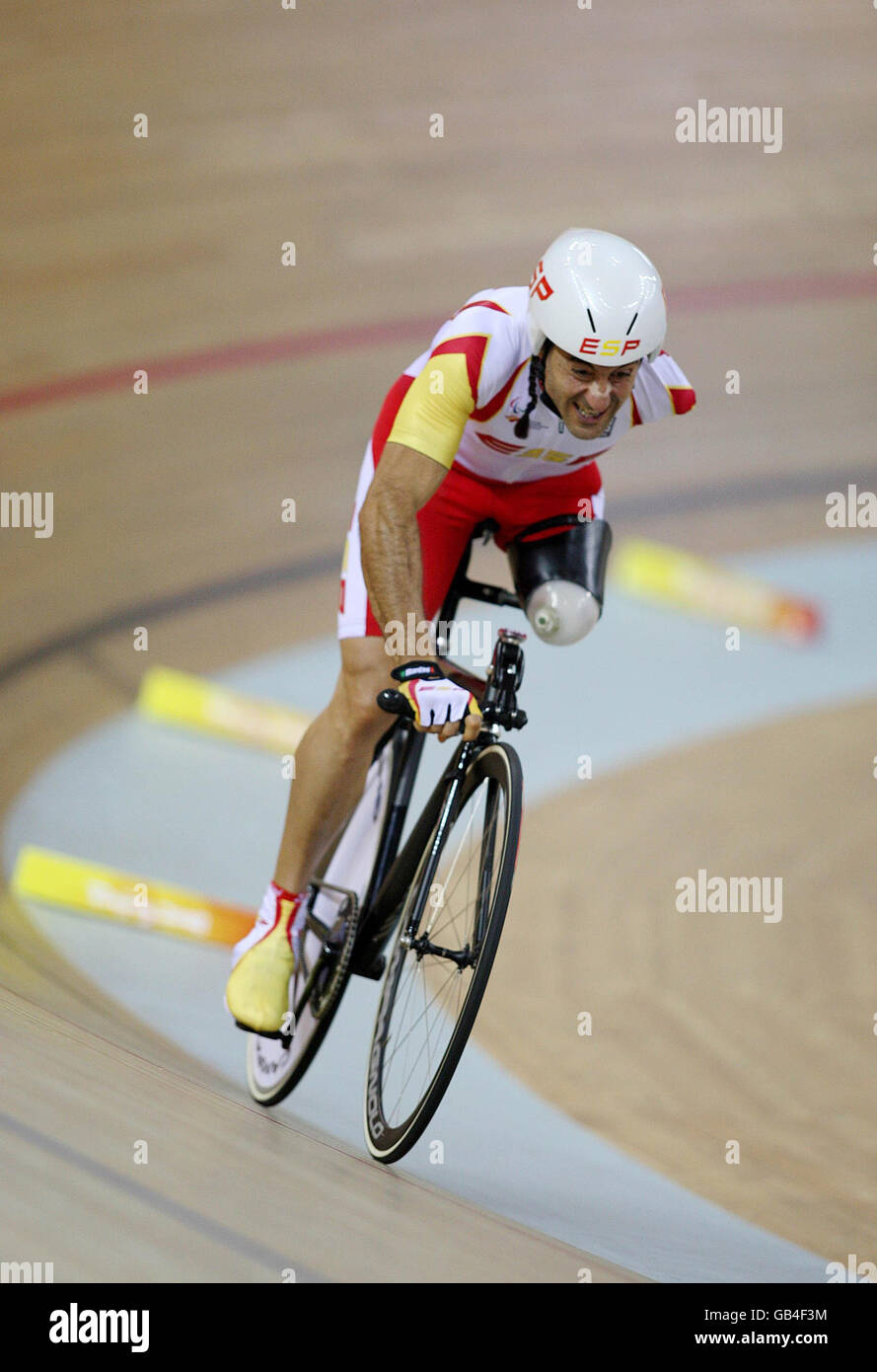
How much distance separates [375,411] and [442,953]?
3.43 meters

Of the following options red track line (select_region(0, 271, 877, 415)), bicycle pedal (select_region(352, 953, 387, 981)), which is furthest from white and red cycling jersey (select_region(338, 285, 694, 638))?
red track line (select_region(0, 271, 877, 415))

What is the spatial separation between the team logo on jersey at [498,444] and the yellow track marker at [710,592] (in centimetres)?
272

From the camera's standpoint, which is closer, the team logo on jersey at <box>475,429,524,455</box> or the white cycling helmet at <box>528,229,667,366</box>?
the white cycling helmet at <box>528,229,667,366</box>

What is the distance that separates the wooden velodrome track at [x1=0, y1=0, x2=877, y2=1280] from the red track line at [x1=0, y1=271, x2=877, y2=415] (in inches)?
0.6

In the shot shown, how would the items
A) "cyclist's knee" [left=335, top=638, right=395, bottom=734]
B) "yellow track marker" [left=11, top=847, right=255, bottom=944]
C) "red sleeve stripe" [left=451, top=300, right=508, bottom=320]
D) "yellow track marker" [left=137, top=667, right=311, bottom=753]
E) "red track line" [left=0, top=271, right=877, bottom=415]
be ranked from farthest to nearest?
"red track line" [left=0, top=271, right=877, bottom=415], "yellow track marker" [left=137, top=667, right=311, bottom=753], "yellow track marker" [left=11, top=847, right=255, bottom=944], "cyclist's knee" [left=335, top=638, right=395, bottom=734], "red sleeve stripe" [left=451, top=300, right=508, bottom=320]

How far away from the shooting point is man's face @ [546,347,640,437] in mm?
1952

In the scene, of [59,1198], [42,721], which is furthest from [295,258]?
[59,1198]

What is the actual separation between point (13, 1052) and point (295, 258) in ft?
13.5

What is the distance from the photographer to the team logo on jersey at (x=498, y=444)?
2107mm

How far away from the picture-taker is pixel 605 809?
12.5ft

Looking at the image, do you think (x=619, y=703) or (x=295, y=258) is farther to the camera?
(x=295, y=258)

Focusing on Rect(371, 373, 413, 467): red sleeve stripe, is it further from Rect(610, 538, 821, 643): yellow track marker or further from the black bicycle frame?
Rect(610, 538, 821, 643): yellow track marker
